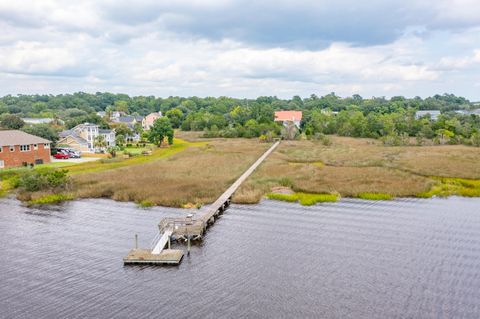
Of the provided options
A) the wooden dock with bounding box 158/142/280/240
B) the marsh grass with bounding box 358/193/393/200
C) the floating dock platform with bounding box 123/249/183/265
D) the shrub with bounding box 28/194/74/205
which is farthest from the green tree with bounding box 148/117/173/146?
the floating dock platform with bounding box 123/249/183/265

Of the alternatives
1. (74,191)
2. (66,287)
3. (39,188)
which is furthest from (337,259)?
(39,188)

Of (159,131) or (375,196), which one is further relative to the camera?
(159,131)

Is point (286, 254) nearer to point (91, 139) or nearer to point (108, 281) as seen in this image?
point (108, 281)

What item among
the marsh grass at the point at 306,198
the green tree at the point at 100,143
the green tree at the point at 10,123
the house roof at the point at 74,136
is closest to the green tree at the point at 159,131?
the green tree at the point at 100,143

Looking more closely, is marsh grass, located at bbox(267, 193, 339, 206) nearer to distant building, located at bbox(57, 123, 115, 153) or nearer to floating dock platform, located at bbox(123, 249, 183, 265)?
floating dock platform, located at bbox(123, 249, 183, 265)

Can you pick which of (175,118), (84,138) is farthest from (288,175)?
(175,118)

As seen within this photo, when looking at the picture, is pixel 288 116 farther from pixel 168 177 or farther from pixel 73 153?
pixel 168 177
